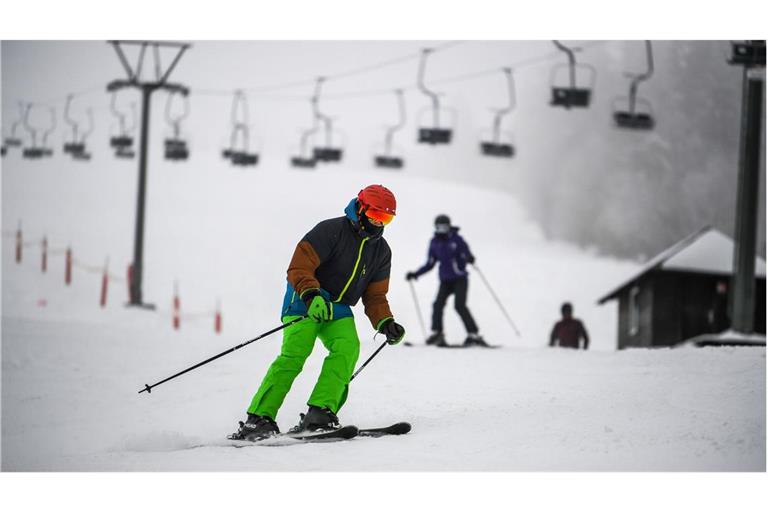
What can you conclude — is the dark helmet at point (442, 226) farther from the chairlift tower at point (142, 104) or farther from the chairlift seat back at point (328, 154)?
the chairlift seat back at point (328, 154)

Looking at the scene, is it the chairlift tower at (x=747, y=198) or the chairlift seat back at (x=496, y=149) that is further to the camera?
the chairlift seat back at (x=496, y=149)

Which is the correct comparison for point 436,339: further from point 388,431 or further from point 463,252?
point 388,431

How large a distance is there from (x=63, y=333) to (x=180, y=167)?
807 inches

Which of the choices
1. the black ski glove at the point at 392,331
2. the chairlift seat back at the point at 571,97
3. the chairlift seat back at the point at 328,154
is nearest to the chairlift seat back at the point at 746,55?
the chairlift seat back at the point at 571,97

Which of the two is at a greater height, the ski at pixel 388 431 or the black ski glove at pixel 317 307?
the black ski glove at pixel 317 307

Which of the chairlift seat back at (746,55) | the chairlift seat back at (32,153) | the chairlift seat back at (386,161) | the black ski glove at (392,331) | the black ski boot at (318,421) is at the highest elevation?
the chairlift seat back at (746,55)

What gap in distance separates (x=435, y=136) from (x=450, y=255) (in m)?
3.37

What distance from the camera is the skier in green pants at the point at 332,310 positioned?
3965 millimetres

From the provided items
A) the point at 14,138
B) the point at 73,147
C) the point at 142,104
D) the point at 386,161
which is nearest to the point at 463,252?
the point at 386,161

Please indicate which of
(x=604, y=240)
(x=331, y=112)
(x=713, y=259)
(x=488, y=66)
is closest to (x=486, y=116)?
(x=604, y=240)

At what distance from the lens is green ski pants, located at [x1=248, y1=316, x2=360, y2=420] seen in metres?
4.00

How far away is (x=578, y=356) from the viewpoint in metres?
6.52

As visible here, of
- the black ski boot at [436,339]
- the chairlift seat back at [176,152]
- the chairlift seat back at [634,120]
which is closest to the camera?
the black ski boot at [436,339]

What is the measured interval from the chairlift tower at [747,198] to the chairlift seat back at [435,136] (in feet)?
10.5
